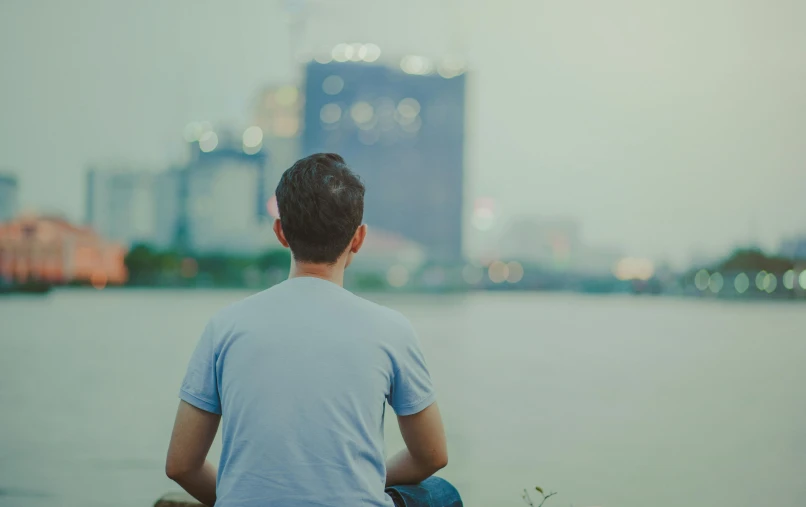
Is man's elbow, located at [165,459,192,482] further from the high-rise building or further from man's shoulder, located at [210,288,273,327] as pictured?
the high-rise building

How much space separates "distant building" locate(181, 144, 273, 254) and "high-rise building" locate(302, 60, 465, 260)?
4959 millimetres

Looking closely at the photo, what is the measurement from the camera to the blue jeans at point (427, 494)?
121 centimetres

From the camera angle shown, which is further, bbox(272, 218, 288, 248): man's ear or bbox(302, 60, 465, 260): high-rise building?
bbox(302, 60, 465, 260): high-rise building

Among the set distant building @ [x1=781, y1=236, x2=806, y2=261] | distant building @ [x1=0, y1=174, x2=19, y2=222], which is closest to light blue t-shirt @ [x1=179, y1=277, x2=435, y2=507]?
distant building @ [x1=781, y1=236, x2=806, y2=261]

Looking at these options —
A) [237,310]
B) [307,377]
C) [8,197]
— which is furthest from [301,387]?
[8,197]

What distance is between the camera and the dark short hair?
1039 mm

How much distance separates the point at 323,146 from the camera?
4622 cm

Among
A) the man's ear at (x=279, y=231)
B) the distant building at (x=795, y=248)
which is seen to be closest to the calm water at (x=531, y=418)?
the distant building at (x=795, y=248)

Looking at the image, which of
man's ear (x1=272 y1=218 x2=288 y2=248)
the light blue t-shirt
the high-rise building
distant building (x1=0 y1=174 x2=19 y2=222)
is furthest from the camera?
the high-rise building

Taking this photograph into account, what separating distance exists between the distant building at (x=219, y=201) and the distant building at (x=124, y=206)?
174 cm

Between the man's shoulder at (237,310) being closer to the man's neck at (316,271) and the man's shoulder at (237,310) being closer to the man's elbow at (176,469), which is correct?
the man's neck at (316,271)

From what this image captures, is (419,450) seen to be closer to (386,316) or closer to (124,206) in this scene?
(386,316)

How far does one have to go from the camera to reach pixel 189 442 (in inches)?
42.6

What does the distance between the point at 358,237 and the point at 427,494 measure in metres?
0.43
